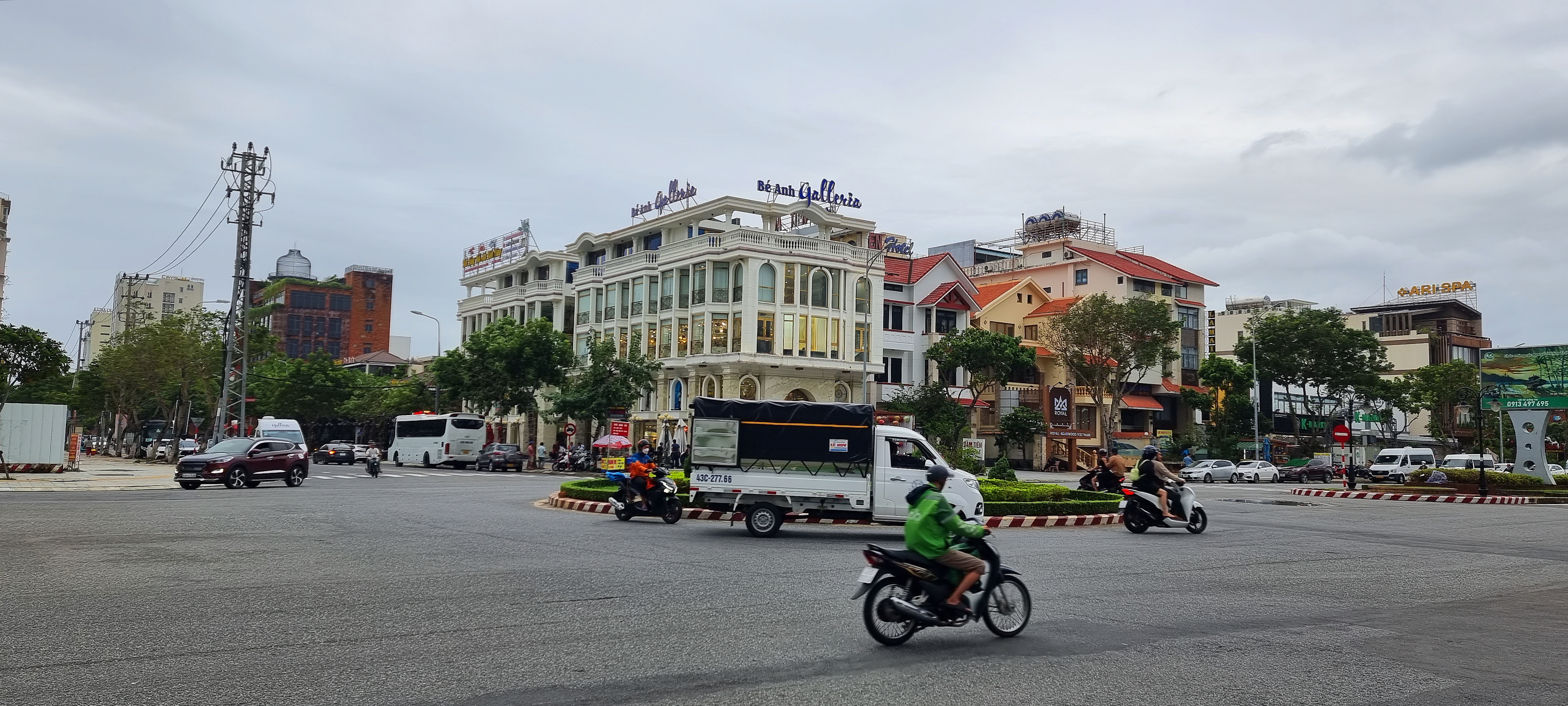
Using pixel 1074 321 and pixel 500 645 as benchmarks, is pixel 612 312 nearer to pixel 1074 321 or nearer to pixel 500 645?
pixel 1074 321

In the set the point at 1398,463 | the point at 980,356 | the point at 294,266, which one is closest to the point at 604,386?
the point at 980,356

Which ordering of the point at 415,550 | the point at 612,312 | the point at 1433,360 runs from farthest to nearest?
the point at 1433,360 → the point at 612,312 → the point at 415,550

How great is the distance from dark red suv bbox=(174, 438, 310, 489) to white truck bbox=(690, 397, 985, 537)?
19.4 metres

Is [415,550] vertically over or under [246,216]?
under

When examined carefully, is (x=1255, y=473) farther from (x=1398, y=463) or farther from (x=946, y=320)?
(x=946, y=320)

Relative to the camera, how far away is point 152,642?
28.1ft

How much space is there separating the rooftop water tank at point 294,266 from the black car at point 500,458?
9305 centimetres

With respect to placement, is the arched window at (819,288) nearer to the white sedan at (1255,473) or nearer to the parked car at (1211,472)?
the parked car at (1211,472)

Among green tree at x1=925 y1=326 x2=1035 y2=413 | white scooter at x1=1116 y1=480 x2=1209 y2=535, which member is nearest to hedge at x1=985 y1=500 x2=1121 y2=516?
white scooter at x1=1116 y1=480 x2=1209 y2=535

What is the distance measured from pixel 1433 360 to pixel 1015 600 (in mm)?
97161

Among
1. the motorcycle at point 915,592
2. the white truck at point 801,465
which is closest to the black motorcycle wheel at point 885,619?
the motorcycle at point 915,592

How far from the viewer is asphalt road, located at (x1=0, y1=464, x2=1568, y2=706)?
295 inches

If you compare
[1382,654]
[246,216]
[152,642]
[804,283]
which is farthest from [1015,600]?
[804,283]

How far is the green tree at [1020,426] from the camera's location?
64.8 m
